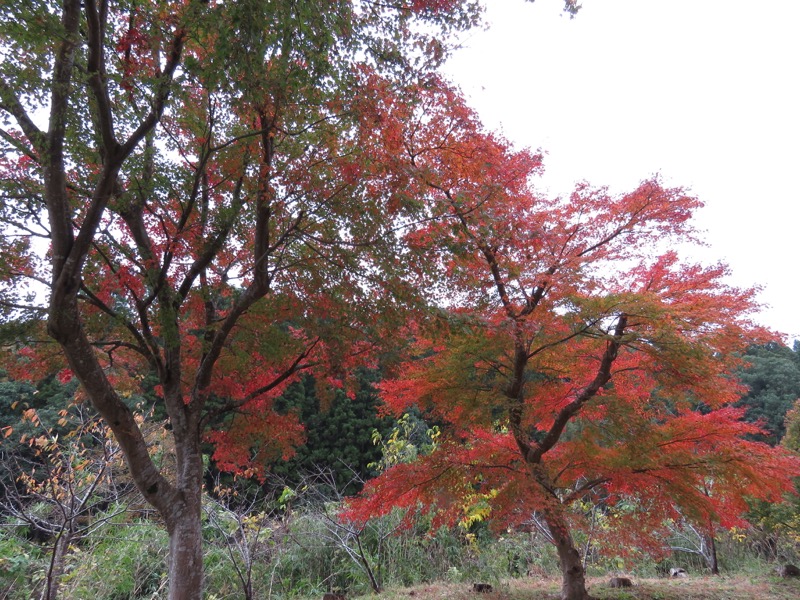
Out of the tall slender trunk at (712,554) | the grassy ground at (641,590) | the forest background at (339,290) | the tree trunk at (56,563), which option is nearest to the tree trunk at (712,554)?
the tall slender trunk at (712,554)

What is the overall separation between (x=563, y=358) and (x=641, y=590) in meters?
3.61

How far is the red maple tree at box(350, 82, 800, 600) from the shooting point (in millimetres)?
4809

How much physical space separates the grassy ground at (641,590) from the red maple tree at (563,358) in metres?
0.94

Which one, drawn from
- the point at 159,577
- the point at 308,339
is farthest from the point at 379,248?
the point at 159,577

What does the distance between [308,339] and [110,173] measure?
2.95m

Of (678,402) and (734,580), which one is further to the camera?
(734,580)

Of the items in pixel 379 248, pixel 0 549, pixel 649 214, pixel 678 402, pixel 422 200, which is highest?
pixel 649 214

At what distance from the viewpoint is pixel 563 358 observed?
5598 mm

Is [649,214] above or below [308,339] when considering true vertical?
above

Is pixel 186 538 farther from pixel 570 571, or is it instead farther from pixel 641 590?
pixel 641 590

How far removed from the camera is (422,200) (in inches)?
172

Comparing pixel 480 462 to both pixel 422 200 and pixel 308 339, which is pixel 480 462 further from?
pixel 422 200

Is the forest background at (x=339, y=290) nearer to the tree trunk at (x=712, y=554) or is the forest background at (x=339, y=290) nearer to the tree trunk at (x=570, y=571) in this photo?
the tree trunk at (x=570, y=571)

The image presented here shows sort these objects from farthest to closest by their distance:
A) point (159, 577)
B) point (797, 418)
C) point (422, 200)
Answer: point (797, 418) → point (159, 577) → point (422, 200)
